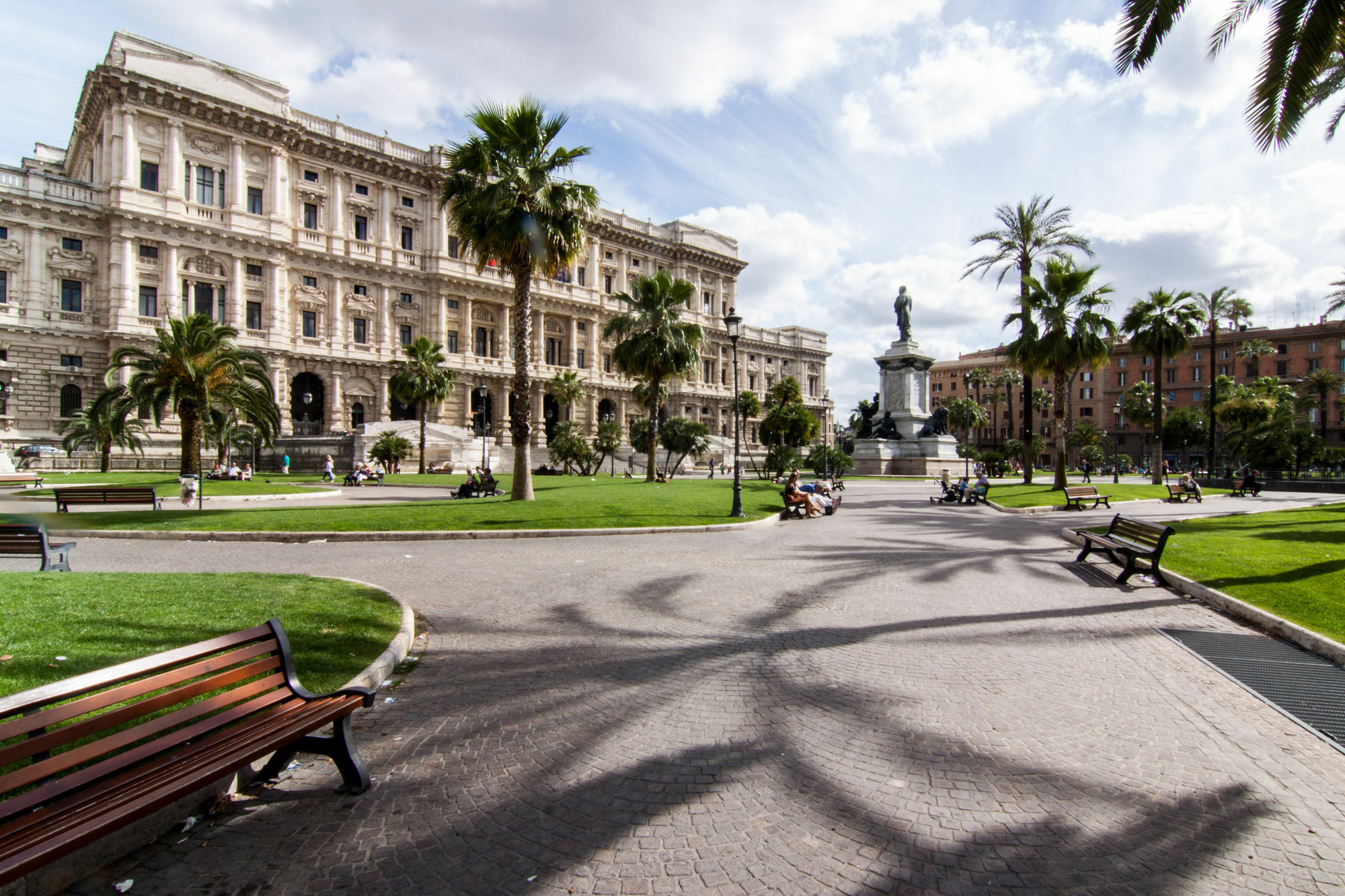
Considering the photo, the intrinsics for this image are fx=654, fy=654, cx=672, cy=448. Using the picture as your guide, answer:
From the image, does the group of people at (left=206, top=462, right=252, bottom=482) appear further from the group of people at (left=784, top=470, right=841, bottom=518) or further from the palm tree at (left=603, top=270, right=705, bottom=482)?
the group of people at (left=784, top=470, right=841, bottom=518)

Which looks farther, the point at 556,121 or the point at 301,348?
the point at 301,348

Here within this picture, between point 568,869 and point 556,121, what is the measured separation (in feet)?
65.4

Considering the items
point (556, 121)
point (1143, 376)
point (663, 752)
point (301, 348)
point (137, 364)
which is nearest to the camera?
point (663, 752)

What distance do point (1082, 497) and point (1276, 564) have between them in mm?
12775

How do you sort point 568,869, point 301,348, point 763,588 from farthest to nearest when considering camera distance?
point 301,348 → point 763,588 → point 568,869

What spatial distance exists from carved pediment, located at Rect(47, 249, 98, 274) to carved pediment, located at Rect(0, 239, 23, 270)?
→ 122cm

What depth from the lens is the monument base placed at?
44.8 metres

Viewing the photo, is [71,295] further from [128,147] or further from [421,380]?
[421,380]

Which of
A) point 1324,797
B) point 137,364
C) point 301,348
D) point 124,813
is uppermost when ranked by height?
point 301,348

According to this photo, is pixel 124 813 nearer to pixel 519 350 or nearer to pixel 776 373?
pixel 519 350

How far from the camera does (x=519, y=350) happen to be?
64.3ft


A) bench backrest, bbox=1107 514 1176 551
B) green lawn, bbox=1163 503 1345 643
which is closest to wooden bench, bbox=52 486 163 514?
bench backrest, bbox=1107 514 1176 551

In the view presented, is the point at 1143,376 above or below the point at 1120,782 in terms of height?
above

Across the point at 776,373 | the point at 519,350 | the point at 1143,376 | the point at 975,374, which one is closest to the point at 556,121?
the point at 519,350
